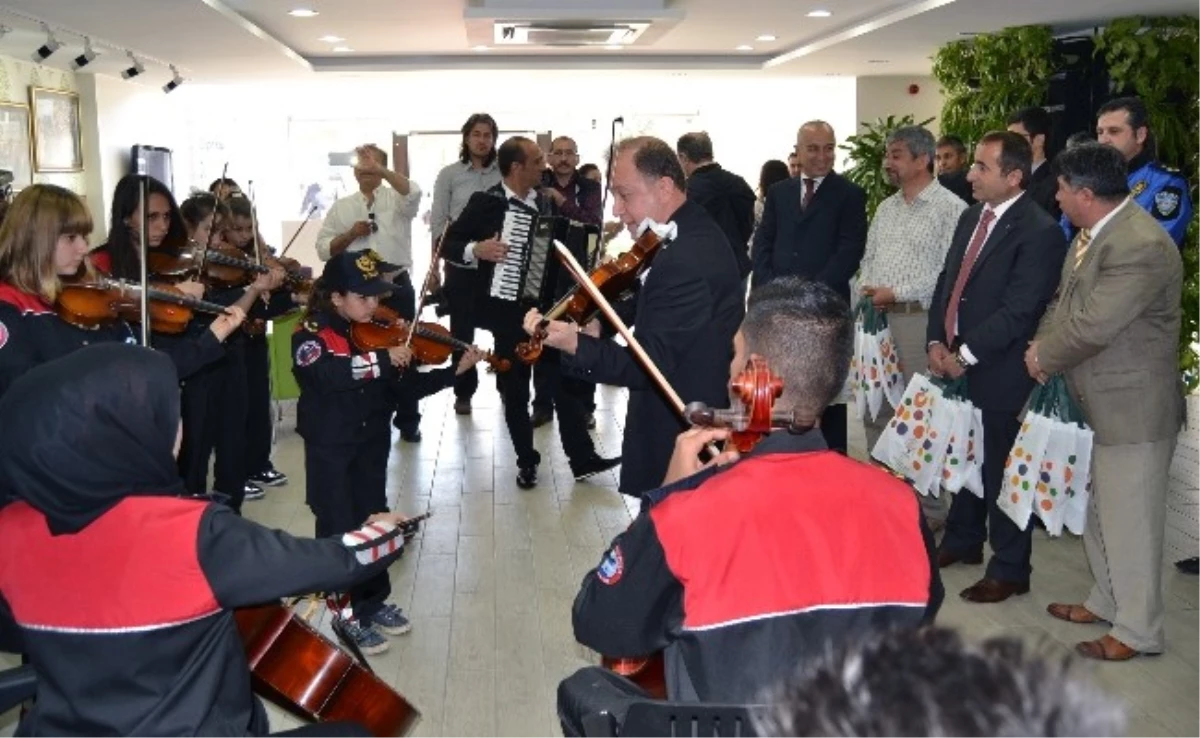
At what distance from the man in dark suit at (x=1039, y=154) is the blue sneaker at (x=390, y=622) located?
3139 mm

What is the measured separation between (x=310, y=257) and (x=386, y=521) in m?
12.9

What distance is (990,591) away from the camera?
4.42m

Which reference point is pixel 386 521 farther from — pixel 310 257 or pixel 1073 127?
pixel 310 257

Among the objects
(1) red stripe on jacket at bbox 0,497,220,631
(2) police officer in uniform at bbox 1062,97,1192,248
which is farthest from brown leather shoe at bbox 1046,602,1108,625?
(1) red stripe on jacket at bbox 0,497,220,631

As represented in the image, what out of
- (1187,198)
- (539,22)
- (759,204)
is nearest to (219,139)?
(539,22)

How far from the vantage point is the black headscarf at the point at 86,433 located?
1.88 m

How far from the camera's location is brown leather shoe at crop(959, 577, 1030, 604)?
4.42 meters

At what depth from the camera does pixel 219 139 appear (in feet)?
52.0

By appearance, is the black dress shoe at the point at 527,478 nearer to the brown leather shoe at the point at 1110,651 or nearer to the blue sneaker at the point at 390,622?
the blue sneaker at the point at 390,622

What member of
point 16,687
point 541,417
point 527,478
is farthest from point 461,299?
point 16,687

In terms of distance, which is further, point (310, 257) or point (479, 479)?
point (310, 257)

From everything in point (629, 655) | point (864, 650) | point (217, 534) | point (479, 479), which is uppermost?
point (864, 650)

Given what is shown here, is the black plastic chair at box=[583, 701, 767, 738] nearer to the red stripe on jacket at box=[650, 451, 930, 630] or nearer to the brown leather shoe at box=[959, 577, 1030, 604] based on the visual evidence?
the red stripe on jacket at box=[650, 451, 930, 630]

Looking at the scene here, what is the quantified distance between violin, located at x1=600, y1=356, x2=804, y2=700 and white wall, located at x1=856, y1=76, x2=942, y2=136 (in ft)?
39.7
